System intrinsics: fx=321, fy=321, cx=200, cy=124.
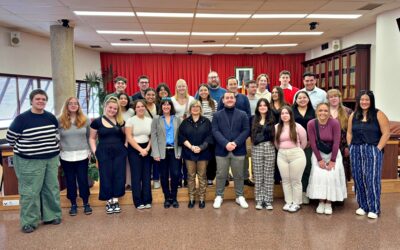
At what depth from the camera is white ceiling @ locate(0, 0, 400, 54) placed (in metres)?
5.51

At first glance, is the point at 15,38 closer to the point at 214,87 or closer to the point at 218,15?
the point at 218,15

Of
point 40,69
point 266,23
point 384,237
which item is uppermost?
point 266,23

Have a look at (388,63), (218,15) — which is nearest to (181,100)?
(218,15)

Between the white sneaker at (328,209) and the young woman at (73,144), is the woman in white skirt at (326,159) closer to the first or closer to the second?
the white sneaker at (328,209)

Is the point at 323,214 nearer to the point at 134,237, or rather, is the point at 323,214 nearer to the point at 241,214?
the point at 241,214

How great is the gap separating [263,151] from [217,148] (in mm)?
559

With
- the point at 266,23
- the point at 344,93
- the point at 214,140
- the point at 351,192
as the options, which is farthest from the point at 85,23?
the point at 344,93

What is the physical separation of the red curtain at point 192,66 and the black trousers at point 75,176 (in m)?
8.19

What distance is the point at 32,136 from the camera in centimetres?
330

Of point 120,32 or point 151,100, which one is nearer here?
point 151,100

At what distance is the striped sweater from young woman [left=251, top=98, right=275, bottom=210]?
7.59 feet

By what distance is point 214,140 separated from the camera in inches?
156

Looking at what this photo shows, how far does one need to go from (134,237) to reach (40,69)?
670 centimetres

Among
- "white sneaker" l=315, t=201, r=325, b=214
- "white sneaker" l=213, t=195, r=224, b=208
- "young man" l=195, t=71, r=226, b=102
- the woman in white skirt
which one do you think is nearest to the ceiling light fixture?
"young man" l=195, t=71, r=226, b=102
